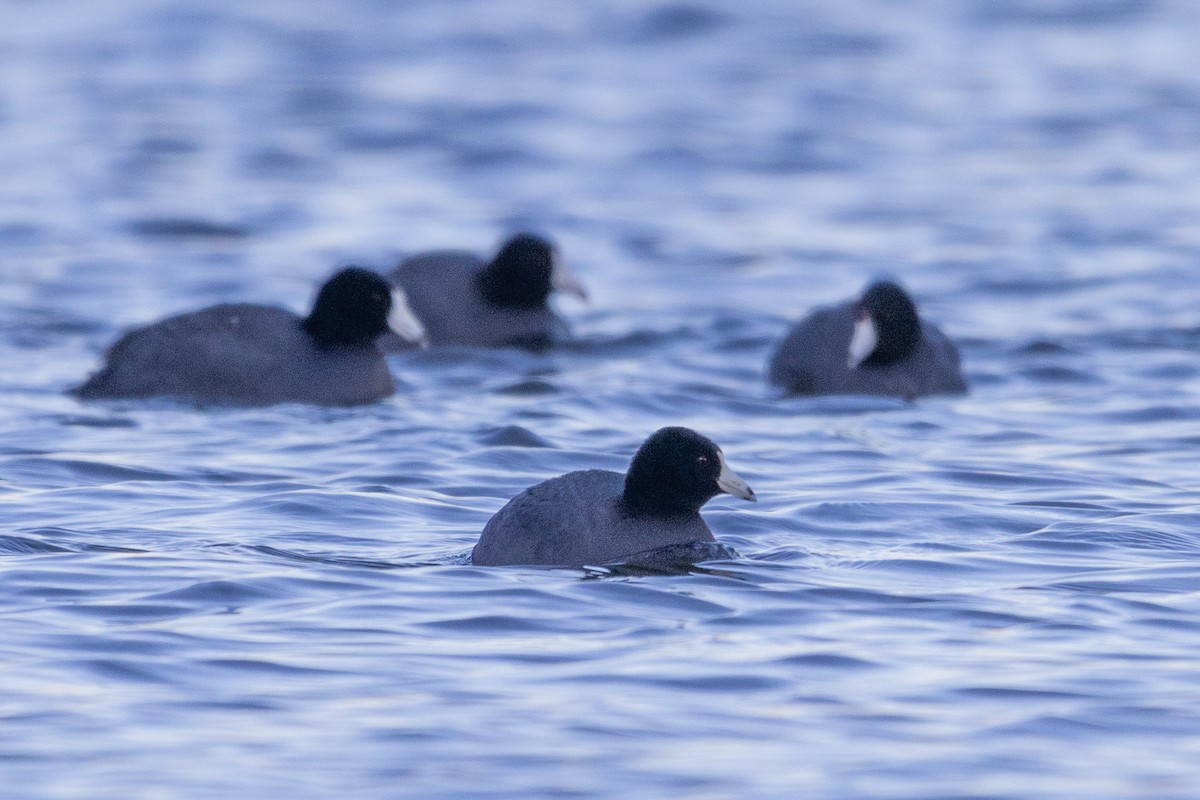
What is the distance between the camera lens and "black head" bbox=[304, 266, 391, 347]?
13.4 metres

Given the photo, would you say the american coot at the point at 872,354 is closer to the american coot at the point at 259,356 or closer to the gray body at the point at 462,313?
the gray body at the point at 462,313

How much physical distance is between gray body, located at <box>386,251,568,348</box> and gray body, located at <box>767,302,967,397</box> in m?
2.50

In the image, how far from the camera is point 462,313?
51.4 feet

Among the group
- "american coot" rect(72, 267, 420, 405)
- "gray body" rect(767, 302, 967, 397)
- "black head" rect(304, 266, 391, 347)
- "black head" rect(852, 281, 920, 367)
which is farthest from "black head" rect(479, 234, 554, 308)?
"black head" rect(852, 281, 920, 367)

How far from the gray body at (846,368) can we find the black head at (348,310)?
262cm

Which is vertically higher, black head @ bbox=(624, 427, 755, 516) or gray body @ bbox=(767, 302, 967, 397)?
black head @ bbox=(624, 427, 755, 516)

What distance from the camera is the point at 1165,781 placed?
636cm

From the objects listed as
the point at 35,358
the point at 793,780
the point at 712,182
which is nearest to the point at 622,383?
the point at 35,358

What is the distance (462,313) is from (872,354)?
11.4ft

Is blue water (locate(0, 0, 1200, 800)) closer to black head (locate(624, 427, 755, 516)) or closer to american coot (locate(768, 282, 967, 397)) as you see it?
american coot (locate(768, 282, 967, 397))

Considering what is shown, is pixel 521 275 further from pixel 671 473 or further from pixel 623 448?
pixel 671 473

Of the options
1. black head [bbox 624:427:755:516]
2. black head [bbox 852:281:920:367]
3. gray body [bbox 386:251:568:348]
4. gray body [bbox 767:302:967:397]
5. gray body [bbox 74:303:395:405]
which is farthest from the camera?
gray body [bbox 386:251:568:348]

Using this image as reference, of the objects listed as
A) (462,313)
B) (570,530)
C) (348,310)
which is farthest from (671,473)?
(462,313)

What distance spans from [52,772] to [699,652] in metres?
2.32
